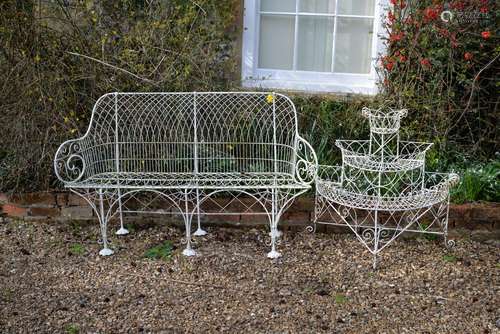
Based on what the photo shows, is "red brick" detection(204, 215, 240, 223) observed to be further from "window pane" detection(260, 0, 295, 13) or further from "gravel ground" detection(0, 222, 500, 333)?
"window pane" detection(260, 0, 295, 13)

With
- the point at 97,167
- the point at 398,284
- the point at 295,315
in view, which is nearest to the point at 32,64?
the point at 97,167

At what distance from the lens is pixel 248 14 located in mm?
4852

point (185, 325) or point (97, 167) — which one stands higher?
point (97, 167)

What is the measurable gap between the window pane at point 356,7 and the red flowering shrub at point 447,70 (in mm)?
247

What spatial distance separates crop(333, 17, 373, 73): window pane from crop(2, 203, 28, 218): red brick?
9.69 feet

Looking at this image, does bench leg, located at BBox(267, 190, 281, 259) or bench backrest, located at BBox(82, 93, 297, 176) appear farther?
bench backrest, located at BBox(82, 93, 297, 176)

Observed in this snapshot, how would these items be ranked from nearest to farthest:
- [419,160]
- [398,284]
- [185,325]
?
[185,325]
[398,284]
[419,160]

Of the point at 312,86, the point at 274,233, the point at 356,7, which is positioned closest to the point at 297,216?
the point at 274,233

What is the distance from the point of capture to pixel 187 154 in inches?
164

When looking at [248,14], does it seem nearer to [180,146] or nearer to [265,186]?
[180,146]

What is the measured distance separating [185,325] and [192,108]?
2025 mm

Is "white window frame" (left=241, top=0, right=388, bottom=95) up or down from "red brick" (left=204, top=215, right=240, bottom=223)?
up

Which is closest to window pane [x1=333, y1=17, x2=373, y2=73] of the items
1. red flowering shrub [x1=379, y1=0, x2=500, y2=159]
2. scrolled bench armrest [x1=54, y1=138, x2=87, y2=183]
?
red flowering shrub [x1=379, y1=0, x2=500, y2=159]

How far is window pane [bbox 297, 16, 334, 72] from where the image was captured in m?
4.95
